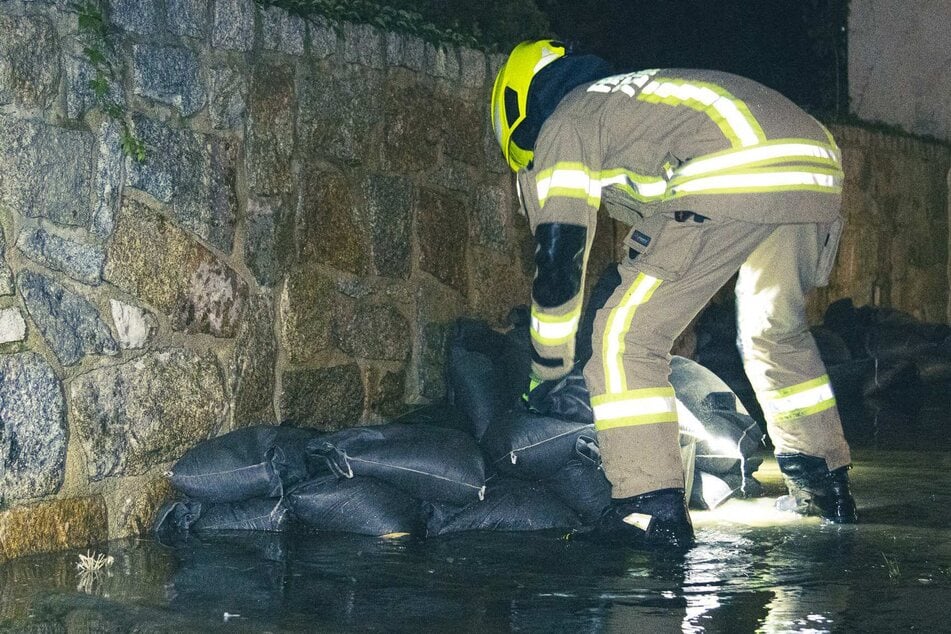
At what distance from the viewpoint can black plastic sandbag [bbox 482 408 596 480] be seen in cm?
472

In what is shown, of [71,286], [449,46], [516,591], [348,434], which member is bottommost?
[516,591]

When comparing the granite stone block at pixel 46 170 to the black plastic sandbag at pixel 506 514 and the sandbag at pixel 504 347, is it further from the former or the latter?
the sandbag at pixel 504 347

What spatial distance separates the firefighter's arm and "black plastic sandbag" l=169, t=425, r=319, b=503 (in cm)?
95

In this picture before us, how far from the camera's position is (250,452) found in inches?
181

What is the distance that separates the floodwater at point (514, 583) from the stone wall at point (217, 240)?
42 cm

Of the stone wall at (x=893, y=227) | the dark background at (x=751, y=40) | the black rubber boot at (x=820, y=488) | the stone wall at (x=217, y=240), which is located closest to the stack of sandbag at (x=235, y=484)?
the stone wall at (x=217, y=240)

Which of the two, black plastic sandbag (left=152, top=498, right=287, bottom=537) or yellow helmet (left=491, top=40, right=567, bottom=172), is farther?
yellow helmet (left=491, top=40, right=567, bottom=172)

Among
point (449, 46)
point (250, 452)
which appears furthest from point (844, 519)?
point (449, 46)

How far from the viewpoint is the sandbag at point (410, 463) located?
461 centimetres

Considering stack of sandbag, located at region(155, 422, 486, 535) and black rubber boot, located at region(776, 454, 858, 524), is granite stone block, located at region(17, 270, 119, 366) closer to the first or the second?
stack of sandbag, located at region(155, 422, 486, 535)

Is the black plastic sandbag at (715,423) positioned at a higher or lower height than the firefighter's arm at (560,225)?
lower

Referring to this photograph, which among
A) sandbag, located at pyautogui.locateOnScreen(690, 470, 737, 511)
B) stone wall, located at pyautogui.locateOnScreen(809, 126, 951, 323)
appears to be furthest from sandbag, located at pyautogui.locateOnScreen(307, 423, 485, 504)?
stone wall, located at pyautogui.locateOnScreen(809, 126, 951, 323)

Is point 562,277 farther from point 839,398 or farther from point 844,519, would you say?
point 839,398

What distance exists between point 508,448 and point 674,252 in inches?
37.5
